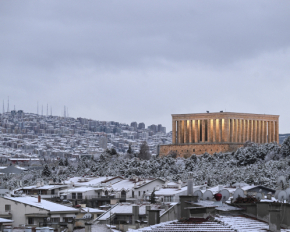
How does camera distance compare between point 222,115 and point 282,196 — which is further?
point 222,115

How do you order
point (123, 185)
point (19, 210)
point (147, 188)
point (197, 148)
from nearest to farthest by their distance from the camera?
1. point (19, 210)
2. point (147, 188)
3. point (123, 185)
4. point (197, 148)

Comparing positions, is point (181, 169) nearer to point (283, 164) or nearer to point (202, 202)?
point (283, 164)

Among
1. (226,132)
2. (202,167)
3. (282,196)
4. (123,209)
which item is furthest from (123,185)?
(282,196)

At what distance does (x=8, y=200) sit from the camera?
169 ft

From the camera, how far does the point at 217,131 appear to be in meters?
140

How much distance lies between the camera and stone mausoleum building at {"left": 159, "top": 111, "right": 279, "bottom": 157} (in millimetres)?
133375

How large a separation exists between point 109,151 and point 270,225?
5002 inches

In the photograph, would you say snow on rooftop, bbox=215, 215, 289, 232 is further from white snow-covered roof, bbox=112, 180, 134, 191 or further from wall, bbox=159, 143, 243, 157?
wall, bbox=159, 143, 243, 157

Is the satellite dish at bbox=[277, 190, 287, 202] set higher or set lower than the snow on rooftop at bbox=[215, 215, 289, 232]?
higher

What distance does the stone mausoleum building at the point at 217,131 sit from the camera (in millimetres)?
133375

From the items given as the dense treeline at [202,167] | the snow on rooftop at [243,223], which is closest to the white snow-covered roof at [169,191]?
the dense treeline at [202,167]

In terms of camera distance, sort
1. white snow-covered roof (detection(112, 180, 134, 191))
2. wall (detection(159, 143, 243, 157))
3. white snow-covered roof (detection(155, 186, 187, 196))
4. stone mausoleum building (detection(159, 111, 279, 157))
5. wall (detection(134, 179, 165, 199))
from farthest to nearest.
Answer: stone mausoleum building (detection(159, 111, 279, 157))
wall (detection(159, 143, 243, 157))
white snow-covered roof (detection(112, 180, 134, 191))
wall (detection(134, 179, 165, 199))
white snow-covered roof (detection(155, 186, 187, 196))

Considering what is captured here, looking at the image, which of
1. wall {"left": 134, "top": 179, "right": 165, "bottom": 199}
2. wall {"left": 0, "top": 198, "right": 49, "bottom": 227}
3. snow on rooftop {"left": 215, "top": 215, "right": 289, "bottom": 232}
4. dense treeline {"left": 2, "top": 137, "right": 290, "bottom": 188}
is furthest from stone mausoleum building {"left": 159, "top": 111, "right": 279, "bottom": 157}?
snow on rooftop {"left": 215, "top": 215, "right": 289, "bottom": 232}

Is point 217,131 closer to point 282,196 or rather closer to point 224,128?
point 224,128
